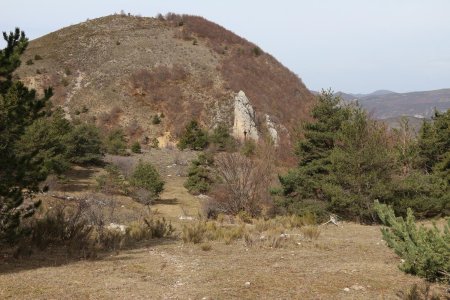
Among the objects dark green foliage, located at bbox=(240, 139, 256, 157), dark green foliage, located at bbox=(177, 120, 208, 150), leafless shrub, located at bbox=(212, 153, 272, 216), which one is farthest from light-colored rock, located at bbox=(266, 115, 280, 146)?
leafless shrub, located at bbox=(212, 153, 272, 216)

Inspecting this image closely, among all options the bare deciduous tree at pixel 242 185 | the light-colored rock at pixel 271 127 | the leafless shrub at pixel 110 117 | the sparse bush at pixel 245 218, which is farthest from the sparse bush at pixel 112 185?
the light-colored rock at pixel 271 127

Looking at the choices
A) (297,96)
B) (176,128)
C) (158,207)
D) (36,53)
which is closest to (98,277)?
(158,207)

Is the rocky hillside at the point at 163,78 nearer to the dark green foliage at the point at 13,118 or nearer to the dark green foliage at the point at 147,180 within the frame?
the dark green foliage at the point at 147,180

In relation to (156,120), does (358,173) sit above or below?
below

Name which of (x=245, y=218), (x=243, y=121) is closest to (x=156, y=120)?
(x=243, y=121)

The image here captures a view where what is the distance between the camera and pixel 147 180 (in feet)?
78.9

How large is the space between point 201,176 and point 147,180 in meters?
4.12

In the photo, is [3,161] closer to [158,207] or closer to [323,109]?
[323,109]

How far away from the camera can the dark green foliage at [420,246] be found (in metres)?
6.30

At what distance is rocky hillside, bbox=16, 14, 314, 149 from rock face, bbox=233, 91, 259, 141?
10cm

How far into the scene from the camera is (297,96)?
5125cm

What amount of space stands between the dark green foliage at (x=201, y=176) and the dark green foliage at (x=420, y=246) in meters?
19.0

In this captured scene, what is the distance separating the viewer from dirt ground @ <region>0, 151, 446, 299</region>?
21.3ft

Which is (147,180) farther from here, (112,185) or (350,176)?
(350,176)
